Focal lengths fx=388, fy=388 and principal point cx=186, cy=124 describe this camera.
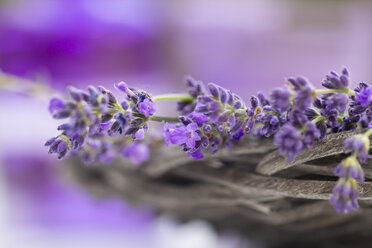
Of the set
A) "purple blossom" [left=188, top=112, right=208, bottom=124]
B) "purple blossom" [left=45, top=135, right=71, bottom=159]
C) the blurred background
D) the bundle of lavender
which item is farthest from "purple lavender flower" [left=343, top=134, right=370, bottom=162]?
the blurred background

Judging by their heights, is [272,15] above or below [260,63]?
above

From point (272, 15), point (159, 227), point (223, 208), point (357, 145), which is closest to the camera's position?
point (357, 145)

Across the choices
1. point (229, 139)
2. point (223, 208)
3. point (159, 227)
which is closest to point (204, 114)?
point (229, 139)

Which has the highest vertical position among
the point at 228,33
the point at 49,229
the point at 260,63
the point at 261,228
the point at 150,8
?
the point at 150,8

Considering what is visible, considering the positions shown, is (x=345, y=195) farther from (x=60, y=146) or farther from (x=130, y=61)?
(x=130, y=61)

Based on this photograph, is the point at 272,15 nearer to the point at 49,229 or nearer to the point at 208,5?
the point at 208,5

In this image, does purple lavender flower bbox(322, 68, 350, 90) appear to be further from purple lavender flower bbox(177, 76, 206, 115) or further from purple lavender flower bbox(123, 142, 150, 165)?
purple lavender flower bbox(123, 142, 150, 165)

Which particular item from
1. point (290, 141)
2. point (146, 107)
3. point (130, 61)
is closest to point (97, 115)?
point (146, 107)

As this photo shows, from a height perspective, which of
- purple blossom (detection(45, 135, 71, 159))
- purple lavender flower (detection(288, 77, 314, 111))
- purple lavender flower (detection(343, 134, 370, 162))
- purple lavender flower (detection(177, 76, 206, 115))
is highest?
purple lavender flower (detection(177, 76, 206, 115))
